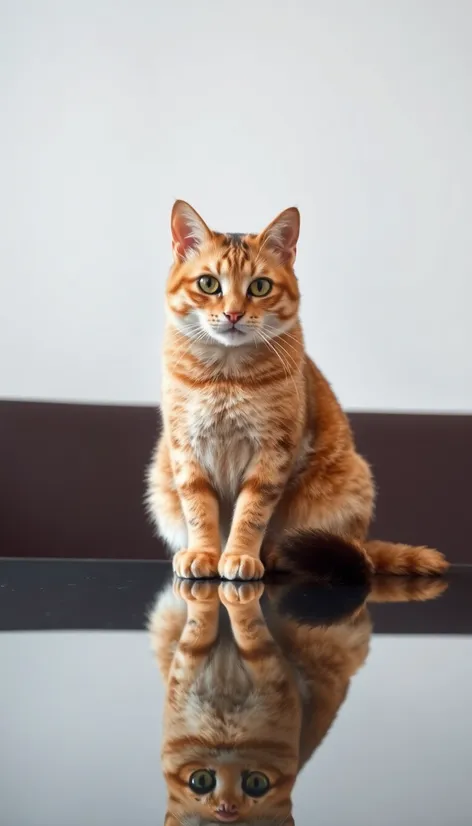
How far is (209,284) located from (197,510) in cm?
33

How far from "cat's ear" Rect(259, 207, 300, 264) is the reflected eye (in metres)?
0.99

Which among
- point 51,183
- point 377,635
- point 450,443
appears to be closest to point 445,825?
point 377,635

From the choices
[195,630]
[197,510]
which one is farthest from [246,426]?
[195,630]

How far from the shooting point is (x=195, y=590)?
1.10 m

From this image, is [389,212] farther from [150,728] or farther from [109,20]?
[150,728]

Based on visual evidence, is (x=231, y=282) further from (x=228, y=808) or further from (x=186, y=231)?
(x=228, y=808)

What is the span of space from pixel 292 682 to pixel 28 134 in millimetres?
2000

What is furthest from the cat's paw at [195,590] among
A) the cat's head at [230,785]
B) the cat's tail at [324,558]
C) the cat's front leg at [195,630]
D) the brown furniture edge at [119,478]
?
the brown furniture edge at [119,478]

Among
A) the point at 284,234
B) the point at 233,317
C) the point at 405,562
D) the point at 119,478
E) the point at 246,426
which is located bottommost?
the point at 119,478

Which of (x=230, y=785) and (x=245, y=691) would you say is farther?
(x=245, y=691)

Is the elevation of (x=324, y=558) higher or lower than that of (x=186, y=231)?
lower

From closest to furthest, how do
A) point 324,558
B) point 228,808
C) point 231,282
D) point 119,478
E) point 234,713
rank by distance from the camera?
point 228,808 < point 234,713 < point 324,558 < point 231,282 < point 119,478

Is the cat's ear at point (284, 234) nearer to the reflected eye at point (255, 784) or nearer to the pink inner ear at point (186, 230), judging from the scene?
the pink inner ear at point (186, 230)

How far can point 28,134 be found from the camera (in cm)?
232
